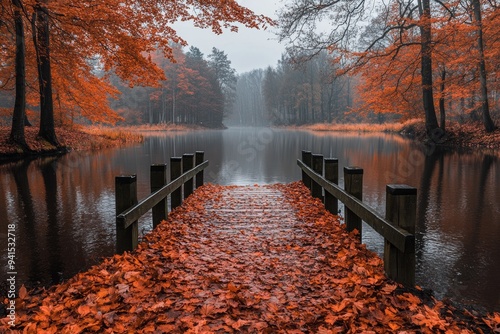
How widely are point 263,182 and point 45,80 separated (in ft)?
47.1

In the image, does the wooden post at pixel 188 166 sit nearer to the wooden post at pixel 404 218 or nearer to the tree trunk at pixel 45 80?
the wooden post at pixel 404 218

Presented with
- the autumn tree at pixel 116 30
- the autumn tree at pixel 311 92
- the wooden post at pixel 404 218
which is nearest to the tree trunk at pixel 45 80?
the autumn tree at pixel 116 30

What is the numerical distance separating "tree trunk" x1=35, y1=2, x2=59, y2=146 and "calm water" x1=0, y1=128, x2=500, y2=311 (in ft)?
13.0

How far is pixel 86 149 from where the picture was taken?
77.2 ft

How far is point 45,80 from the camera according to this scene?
19.9m

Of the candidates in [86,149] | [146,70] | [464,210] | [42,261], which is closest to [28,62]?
[86,149]

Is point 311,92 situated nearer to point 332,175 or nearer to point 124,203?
point 332,175

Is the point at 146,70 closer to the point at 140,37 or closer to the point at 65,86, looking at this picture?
the point at 140,37

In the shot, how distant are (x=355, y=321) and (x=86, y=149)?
2346 centimetres

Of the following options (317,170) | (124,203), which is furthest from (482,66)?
(124,203)

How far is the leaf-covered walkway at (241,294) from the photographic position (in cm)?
317

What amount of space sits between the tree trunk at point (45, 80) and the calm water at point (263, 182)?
3959 millimetres

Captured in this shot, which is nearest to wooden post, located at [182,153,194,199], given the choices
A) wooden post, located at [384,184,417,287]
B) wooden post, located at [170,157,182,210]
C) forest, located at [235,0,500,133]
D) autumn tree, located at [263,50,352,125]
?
wooden post, located at [170,157,182,210]

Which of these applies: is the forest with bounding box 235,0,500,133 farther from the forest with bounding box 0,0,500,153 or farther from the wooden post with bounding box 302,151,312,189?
the wooden post with bounding box 302,151,312,189
